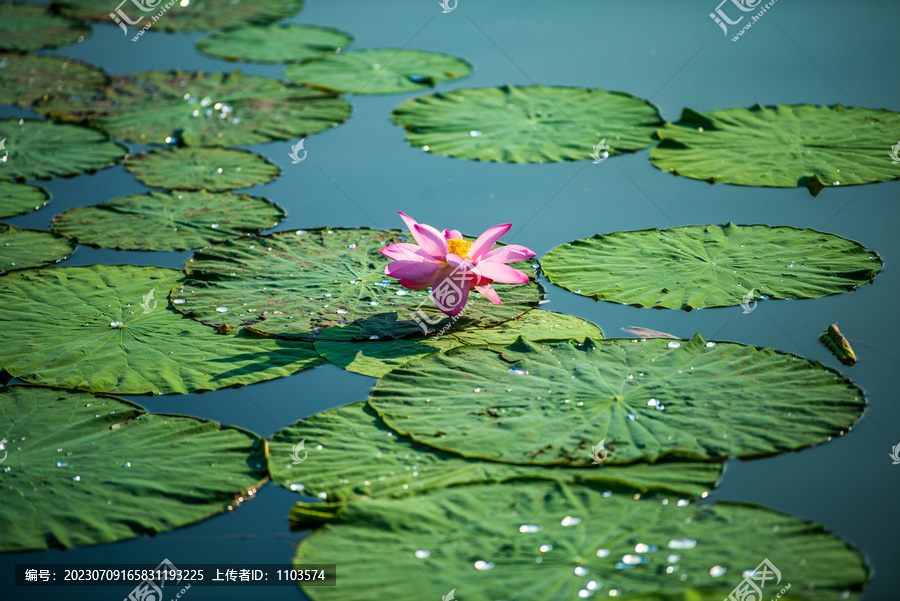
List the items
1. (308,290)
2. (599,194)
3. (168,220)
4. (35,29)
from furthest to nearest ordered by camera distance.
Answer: (35,29), (599,194), (168,220), (308,290)

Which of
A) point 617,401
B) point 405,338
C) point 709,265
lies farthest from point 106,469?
A: point 709,265

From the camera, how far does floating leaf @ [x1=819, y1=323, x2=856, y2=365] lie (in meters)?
2.23

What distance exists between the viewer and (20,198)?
351 cm

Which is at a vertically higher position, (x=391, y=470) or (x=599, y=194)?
(x=599, y=194)

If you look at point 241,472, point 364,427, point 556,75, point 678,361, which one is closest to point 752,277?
point 678,361

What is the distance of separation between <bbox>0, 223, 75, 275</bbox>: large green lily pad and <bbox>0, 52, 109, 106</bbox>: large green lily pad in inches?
75.5

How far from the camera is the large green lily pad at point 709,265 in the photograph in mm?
2557

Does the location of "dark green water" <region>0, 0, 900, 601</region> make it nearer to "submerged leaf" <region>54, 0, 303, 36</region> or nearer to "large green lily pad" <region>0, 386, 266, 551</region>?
"large green lily pad" <region>0, 386, 266, 551</region>

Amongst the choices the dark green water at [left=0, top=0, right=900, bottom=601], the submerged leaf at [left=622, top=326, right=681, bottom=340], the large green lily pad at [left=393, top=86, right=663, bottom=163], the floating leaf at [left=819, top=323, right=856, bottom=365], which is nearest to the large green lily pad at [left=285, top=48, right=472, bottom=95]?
the dark green water at [left=0, top=0, right=900, bottom=601]

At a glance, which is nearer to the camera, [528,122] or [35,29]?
[528,122]

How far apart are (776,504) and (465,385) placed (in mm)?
852

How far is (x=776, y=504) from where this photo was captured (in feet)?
5.67

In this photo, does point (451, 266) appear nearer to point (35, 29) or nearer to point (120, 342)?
point (120, 342)

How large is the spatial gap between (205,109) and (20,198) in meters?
1.33
